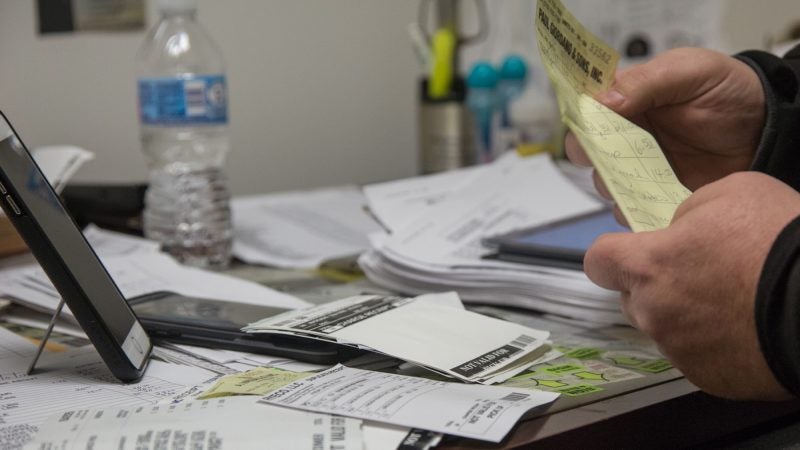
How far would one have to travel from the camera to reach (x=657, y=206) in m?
0.61

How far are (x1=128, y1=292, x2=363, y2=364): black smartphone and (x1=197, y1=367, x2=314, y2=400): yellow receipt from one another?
0.09ft

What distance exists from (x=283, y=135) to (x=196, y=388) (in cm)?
100

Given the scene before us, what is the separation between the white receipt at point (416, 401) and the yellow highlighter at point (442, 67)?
949 mm

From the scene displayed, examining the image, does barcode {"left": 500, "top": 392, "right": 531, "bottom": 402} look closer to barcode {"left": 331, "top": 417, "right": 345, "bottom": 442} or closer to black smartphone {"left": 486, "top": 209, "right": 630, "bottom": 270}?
barcode {"left": 331, "top": 417, "right": 345, "bottom": 442}

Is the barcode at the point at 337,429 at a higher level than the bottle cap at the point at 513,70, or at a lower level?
lower

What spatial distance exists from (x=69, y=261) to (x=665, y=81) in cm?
48

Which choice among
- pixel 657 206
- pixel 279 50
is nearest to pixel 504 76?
pixel 279 50

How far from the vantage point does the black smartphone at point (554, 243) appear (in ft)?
2.57

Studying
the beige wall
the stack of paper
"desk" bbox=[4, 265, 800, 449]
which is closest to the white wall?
the beige wall

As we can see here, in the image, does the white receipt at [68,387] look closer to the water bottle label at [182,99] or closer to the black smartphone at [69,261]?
the black smartphone at [69,261]

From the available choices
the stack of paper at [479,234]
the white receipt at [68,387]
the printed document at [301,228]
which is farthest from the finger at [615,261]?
the printed document at [301,228]

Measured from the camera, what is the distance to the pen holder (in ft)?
4.74

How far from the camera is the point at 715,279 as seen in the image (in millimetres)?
483

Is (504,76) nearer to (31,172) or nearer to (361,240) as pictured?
(361,240)
